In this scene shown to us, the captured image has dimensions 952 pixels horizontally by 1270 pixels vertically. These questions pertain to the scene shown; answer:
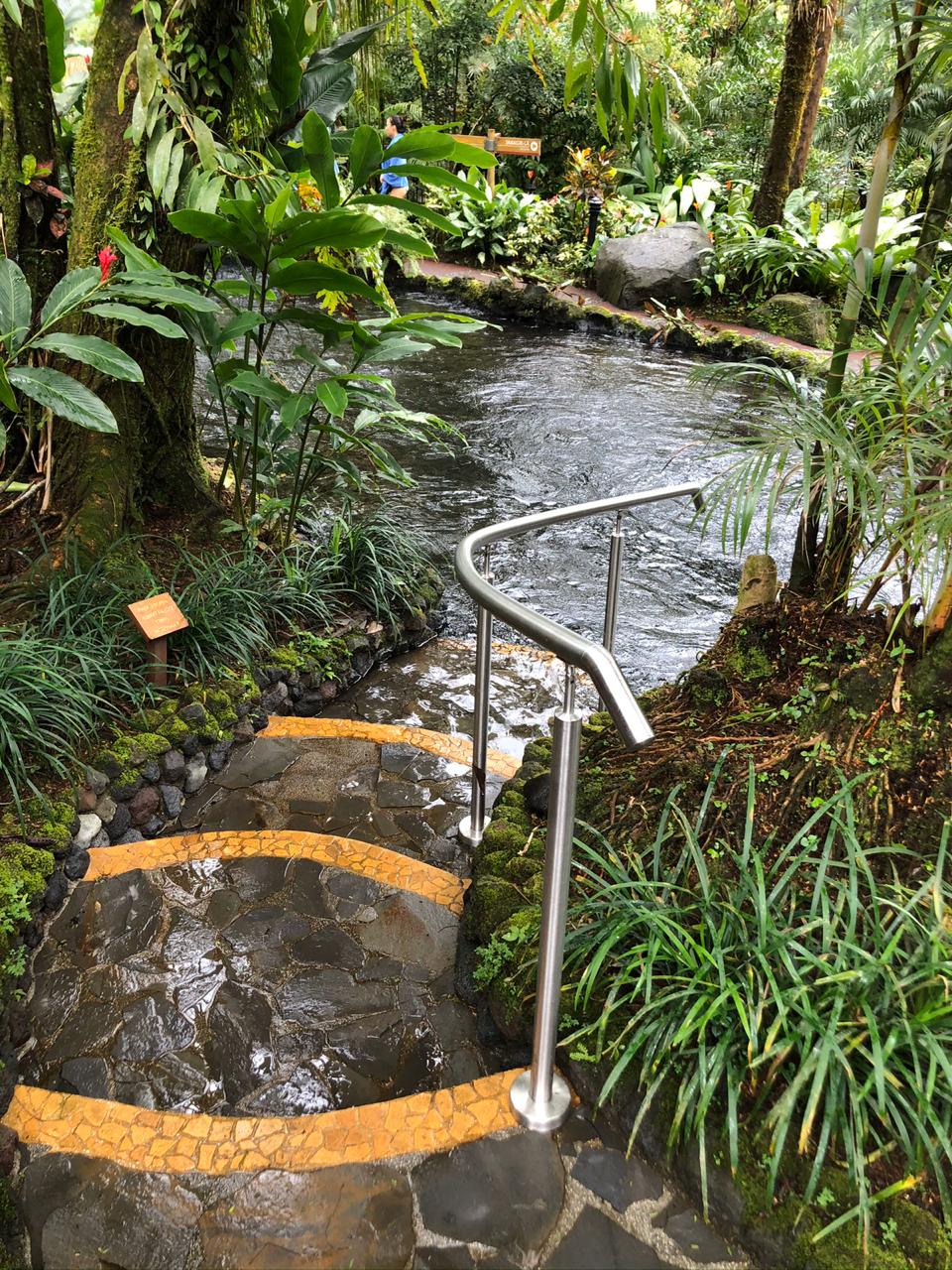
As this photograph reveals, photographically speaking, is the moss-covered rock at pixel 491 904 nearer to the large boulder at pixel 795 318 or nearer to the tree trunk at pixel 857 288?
the tree trunk at pixel 857 288

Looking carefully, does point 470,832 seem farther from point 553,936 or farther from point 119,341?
point 119,341

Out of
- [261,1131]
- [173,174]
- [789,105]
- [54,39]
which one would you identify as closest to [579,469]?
[173,174]

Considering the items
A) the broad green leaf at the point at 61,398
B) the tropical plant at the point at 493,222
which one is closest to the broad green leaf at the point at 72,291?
the broad green leaf at the point at 61,398

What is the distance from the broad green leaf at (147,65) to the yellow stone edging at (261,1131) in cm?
277

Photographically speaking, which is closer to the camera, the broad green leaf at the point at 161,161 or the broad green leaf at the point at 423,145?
the broad green leaf at the point at 161,161

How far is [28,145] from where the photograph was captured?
362cm

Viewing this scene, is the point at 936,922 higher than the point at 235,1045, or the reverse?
the point at 936,922

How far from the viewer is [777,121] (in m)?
10.4

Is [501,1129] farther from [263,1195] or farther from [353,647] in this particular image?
[353,647]

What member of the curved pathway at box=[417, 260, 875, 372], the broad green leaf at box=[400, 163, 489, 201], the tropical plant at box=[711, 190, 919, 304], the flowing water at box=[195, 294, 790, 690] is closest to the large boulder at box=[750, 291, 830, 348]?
the curved pathway at box=[417, 260, 875, 372]

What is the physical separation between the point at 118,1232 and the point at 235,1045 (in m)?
0.48

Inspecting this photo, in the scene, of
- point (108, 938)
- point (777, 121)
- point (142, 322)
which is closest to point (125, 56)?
point (142, 322)

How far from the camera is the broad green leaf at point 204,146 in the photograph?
9.90 feet

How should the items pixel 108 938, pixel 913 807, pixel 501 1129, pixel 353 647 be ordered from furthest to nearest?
pixel 353 647 → pixel 108 938 → pixel 913 807 → pixel 501 1129
